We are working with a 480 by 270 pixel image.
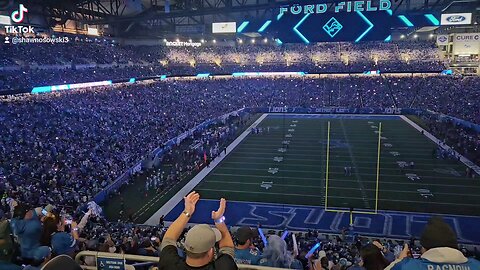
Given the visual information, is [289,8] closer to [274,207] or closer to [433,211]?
[274,207]

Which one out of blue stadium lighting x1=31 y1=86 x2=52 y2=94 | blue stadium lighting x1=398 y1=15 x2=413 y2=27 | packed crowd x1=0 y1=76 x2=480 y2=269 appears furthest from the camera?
blue stadium lighting x1=31 y1=86 x2=52 y2=94

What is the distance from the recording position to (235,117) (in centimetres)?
4594

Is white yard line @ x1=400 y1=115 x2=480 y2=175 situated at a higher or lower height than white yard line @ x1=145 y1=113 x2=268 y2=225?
higher

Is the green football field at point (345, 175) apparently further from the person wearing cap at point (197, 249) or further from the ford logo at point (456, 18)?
the person wearing cap at point (197, 249)

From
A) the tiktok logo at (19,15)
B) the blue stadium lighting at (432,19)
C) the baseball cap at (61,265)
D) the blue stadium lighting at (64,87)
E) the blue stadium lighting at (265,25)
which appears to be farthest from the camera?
the blue stadium lighting at (64,87)

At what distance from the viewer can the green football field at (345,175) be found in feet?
68.1

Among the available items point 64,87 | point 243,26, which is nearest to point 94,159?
point 243,26

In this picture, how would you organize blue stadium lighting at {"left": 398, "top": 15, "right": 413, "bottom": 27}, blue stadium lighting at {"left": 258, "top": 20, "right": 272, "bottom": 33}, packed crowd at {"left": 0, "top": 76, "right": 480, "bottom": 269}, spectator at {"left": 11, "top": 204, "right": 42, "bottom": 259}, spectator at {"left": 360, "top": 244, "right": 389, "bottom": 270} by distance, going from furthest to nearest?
1. blue stadium lighting at {"left": 258, "top": 20, "right": 272, "bottom": 33}
2. blue stadium lighting at {"left": 398, "top": 15, "right": 413, "bottom": 27}
3. packed crowd at {"left": 0, "top": 76, "right": 480, "bottom": 269}
4. spectator at {"left": 11, "top": 204, "right": 42, "bottom": 259}
5. spectator at {"left": 360, "top": 244, "right": 389, "bottom": 270}

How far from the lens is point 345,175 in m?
24.8

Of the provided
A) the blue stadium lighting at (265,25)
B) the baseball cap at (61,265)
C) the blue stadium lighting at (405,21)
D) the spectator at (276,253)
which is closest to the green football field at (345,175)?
the blue stadium lighting at (265,25)

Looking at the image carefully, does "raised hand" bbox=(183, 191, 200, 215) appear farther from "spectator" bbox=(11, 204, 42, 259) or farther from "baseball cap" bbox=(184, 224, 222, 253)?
"spectator" bbox=(11, 204, 42, 259)

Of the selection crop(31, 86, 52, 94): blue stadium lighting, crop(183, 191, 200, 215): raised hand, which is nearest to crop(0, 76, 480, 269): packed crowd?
crop(183, 191, 200, 215): raised hand

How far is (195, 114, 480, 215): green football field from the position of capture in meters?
20.8

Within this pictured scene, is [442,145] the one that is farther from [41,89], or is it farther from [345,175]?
[41,89]
